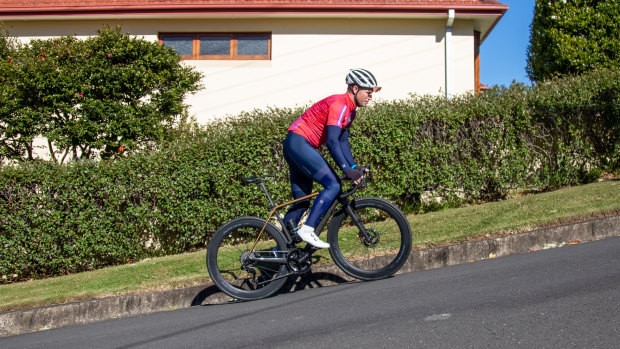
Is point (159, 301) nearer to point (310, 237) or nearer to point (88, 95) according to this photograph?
point (310, 237)

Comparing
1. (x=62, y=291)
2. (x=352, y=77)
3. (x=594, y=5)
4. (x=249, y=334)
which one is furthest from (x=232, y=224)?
(x=594, y=5)

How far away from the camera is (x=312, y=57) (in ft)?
45.7

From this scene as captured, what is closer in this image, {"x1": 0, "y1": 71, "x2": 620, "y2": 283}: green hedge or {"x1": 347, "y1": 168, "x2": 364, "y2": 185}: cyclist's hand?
{"x1": 347, "y1": 168, "x2": 364, "y2": 185}: cyclist's hand

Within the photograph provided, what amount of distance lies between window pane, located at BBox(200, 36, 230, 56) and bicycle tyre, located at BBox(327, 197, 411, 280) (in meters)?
9.93

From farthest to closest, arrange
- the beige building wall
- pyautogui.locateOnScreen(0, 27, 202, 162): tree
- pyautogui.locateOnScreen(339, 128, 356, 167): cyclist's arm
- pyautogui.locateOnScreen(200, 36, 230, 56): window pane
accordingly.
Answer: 1. pyautogui.locateOnScreen(200, 36, 230, 56): window pane
2. the beige building wall
3. pyautogui.locateOnScreen(0, 27, 202, 162): tree
4. pyautogui.locateOnScreen(339, 128, 356, 167): cyclist's arm

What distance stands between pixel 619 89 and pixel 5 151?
11.3 m

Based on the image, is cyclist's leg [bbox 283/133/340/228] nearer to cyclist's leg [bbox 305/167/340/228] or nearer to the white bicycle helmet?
cyclist's leg [bbox 305/167/340/228]

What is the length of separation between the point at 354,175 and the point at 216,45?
10.3 meters

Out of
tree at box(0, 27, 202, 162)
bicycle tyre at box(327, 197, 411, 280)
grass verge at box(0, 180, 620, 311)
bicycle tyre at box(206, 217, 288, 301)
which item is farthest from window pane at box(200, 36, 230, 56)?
bicycle tyre at box(327, 197, 411, 280)

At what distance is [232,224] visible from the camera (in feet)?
16.2

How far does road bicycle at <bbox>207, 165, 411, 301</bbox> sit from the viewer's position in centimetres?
493

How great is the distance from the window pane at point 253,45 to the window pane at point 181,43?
1276 mm

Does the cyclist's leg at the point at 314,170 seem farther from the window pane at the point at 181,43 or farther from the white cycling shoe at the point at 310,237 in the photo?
the window pane at the point at 181,43

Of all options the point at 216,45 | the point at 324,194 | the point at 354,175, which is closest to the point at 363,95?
the point at 354,175
